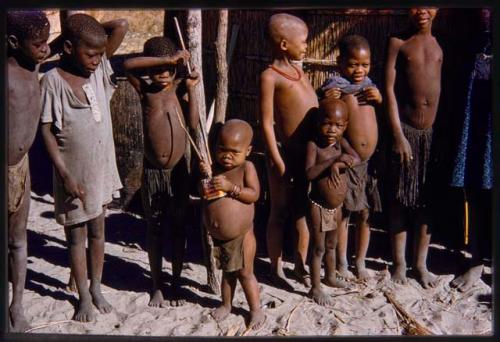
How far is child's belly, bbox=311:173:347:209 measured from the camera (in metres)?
4.61

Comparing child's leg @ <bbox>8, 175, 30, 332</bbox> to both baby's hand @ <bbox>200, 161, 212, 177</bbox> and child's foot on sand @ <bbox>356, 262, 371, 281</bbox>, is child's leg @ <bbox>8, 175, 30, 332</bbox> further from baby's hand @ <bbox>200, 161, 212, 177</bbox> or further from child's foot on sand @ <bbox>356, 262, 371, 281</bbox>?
child's foot on sand @ <bbox>356, 262, 371, 281</bbox>

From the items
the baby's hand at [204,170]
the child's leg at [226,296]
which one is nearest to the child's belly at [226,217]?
the baby's hand at [204,170]

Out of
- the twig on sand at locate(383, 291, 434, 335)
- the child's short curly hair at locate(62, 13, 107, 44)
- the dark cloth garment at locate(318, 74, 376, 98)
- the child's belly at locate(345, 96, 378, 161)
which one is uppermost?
the child's short curly hair at locate(62, 13, 107, 44)

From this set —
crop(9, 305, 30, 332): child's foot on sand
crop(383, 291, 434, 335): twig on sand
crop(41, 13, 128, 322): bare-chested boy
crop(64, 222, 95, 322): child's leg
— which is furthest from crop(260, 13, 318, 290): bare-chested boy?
crop(9, 305, 30, 332): child's foot on sand

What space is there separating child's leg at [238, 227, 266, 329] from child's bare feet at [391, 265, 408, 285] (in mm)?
A: 1003

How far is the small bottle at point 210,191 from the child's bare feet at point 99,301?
979 mm

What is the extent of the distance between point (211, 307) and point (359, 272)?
1036mm

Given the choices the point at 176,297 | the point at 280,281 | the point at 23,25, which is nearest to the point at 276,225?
the point at 280,281

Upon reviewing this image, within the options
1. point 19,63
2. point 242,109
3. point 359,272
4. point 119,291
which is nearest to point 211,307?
point 119,291

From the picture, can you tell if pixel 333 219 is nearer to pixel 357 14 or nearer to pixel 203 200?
pixel 203 200

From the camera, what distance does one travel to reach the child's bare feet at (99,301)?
4703 millimetres

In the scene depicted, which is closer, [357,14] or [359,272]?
[359,272]

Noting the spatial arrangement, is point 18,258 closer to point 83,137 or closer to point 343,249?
point 83,137

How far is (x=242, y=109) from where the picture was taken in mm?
6625
